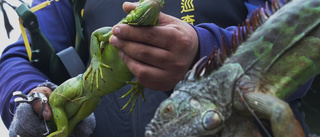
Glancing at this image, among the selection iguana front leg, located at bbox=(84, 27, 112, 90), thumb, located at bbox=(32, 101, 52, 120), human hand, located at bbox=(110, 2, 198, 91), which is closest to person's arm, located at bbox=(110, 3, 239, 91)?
human hand, located at bbox=(110, 2, 198, 91)

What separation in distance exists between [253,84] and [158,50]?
433 millimetres

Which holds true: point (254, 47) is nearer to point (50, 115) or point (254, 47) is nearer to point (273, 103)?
point (273, 103)

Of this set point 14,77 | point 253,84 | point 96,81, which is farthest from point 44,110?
point 253,84

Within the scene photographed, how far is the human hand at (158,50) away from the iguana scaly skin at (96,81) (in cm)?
5

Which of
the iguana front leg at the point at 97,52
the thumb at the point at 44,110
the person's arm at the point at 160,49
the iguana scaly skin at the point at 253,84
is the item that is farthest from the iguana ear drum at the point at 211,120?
the thumb at the point at 44,110

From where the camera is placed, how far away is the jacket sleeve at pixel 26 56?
1858 millimetres

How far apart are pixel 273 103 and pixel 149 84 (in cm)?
55

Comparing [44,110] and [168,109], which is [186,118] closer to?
[168,109]

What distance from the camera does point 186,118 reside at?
72 centimetres

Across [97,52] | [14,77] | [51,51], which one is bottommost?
[14,77]

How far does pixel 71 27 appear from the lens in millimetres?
2141

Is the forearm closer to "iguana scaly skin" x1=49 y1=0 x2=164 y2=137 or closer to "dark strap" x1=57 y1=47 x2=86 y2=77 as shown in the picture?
"dark strap" x1=57 y1=47 x2=86 y2=77

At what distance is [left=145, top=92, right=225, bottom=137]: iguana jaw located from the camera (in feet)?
2.31

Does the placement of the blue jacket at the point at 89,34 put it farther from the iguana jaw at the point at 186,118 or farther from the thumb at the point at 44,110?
the iguana jaw at the point at 186,118
